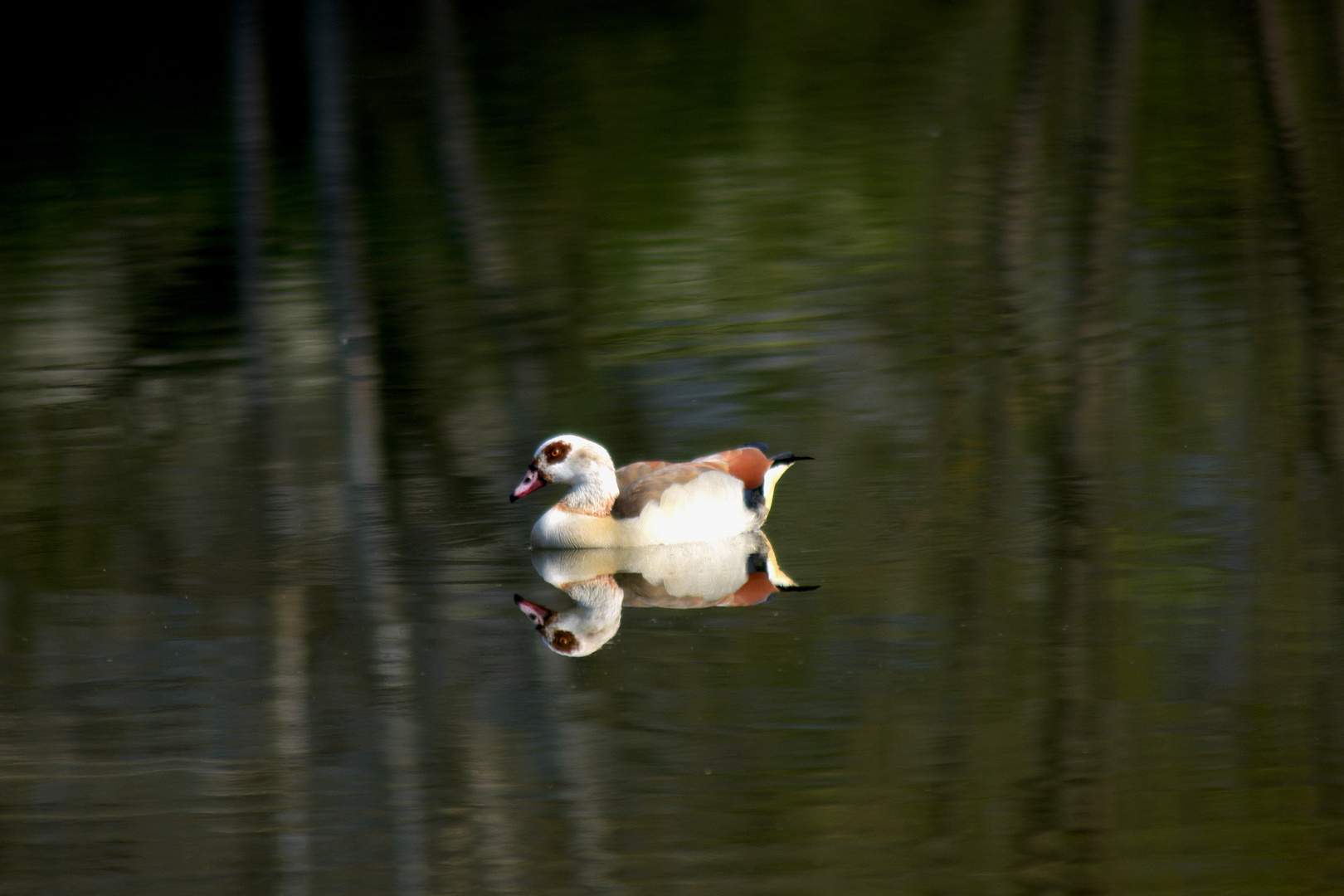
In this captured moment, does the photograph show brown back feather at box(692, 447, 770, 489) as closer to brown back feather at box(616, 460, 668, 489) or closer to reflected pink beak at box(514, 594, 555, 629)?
brown back feather at box(616, 460, 668, 489)

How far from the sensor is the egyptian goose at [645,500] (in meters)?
8.80

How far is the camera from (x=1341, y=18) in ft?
81.6

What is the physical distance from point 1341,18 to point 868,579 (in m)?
19.5

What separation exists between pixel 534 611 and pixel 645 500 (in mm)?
985

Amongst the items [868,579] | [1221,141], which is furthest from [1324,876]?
[1221,141]

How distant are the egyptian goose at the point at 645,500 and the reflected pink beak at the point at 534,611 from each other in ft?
2.07

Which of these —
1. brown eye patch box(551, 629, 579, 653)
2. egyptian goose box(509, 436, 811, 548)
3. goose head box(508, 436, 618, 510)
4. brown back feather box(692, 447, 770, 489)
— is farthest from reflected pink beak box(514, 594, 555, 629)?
brown back feather box(692, 447, 770, 489)

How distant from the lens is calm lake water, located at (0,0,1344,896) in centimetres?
589

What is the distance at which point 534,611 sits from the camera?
8047 mm

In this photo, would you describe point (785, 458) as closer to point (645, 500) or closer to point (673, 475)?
point (673, 475)

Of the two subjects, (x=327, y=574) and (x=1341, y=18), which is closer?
(x=327, y=574)

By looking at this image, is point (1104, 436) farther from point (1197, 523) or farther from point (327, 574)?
point (327, 574)

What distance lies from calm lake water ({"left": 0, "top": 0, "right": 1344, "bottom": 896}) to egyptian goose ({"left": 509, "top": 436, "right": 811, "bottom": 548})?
0.69ft

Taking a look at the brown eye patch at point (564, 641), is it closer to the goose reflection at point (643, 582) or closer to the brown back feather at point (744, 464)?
the goose reflection at point (643, 582)
